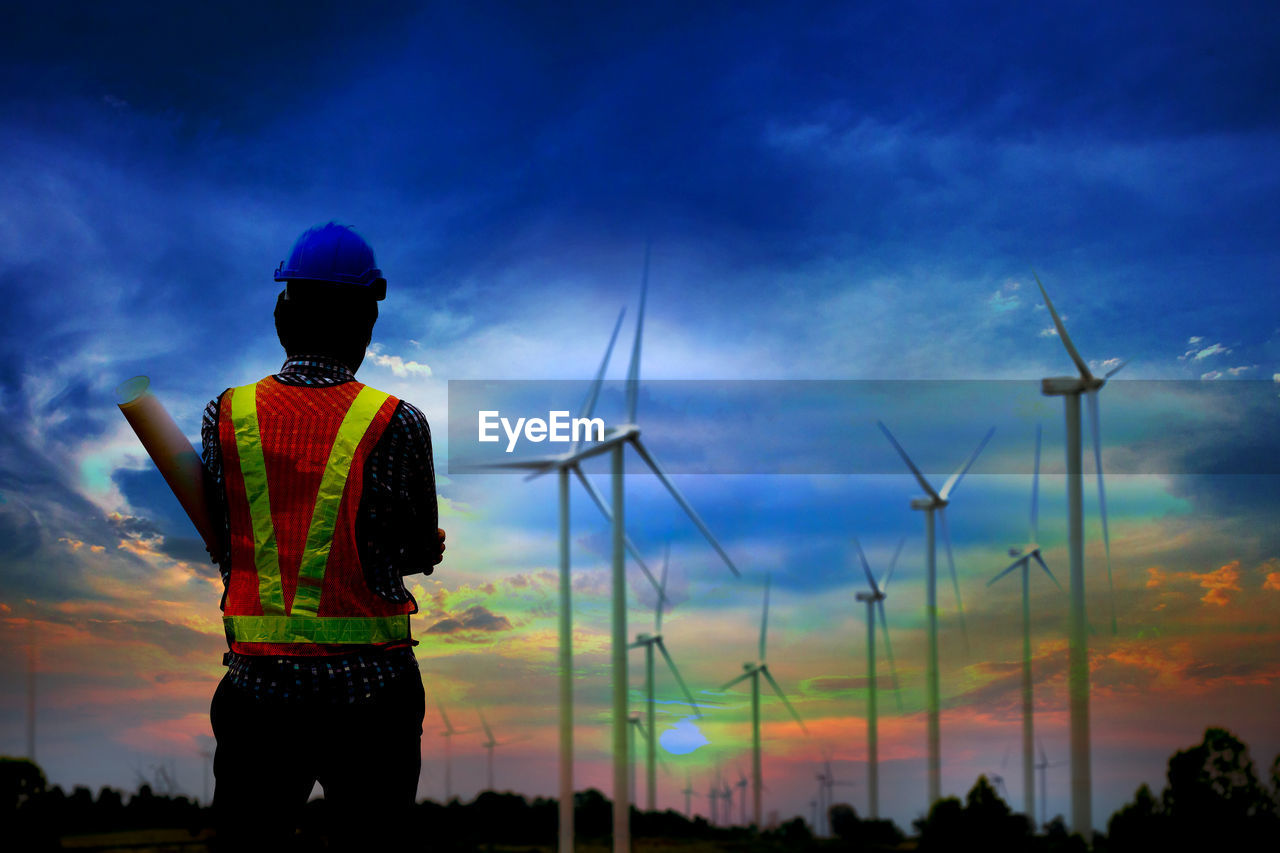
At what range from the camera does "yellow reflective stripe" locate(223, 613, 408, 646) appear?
4594 mm

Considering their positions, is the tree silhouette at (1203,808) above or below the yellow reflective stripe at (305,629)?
below

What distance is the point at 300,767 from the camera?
4695 mm

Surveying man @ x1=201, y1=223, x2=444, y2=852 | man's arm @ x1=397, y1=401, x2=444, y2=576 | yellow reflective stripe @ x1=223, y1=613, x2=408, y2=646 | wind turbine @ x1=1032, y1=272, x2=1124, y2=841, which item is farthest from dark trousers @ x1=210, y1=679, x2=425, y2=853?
wind turbine @ x1=1032, y1=272, x2=1124, y2=841

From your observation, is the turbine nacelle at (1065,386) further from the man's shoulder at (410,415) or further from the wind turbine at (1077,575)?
the man's shoulder at (410,415)

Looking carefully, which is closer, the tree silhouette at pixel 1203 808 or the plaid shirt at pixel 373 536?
the plaid shirt at pixel 373 536

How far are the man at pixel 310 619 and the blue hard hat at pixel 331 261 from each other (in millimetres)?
531

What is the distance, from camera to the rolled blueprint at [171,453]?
4832 millimetres

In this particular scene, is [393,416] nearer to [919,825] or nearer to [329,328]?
[329,328]

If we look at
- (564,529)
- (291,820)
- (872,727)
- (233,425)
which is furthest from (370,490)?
(872,727)

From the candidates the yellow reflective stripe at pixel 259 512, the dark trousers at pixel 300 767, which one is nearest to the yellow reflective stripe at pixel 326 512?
the yellow reflective stripe at pixel 259 512

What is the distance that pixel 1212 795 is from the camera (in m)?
38.7

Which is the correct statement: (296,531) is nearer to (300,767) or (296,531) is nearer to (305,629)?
(305,629)

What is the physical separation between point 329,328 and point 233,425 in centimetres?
64

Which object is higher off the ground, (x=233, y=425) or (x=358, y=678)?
(x=233, y=425)
